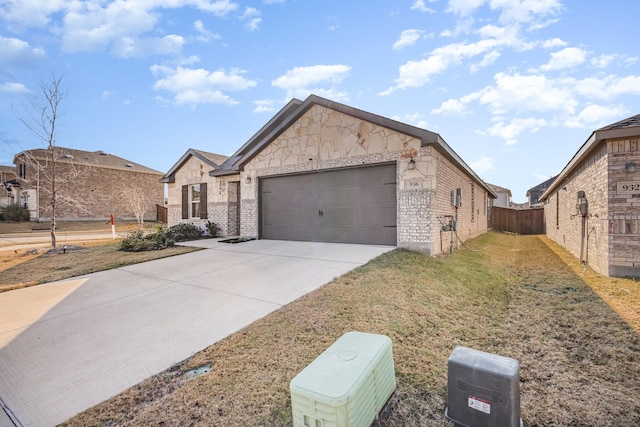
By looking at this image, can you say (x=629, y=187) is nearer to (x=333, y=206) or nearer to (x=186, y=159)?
(x=333, y=206)

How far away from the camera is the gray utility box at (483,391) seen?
1924 mm

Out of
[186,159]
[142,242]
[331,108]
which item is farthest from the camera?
[186,159]

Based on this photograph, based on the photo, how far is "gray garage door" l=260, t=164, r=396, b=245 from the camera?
27.2 feet

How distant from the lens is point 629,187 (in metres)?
6.02

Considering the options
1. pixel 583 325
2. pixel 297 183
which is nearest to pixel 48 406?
pixel 583 325

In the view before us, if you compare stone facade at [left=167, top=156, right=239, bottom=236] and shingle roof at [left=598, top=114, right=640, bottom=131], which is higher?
shingle roof at [left=598, top=114, right=640, bottom=131]

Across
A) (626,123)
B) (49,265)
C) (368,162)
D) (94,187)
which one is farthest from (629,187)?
(94,187)

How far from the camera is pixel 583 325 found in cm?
398

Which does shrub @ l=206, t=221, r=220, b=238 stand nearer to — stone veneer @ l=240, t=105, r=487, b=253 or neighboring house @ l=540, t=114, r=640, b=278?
stone veneer @ l=240, t=105, r=487, b=253

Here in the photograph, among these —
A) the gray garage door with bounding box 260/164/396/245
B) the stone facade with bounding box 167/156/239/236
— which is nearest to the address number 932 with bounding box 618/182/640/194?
the gray garage door with bounding box 260/164/396/245

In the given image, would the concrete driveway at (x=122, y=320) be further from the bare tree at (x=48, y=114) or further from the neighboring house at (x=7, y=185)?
the neighboring house at (x=7, y=185)

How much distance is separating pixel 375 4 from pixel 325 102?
2.87 m

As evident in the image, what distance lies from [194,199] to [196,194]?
276 mm

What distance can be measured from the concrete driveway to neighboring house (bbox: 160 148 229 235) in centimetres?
593
